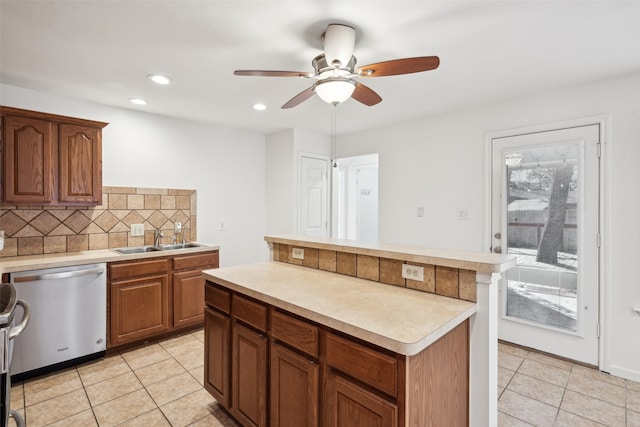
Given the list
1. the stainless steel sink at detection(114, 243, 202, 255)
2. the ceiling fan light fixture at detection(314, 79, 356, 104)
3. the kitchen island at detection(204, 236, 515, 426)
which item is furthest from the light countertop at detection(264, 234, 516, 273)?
the stainless steel sink at detection(114, 243, 202, 255)

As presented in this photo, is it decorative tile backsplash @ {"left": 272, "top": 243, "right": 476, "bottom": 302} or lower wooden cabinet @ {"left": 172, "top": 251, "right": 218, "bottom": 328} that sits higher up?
decorative tile backsplash @ {"left": 272, "top": 243, "right": 476, "bottom": 302}

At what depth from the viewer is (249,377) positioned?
1732 millimetres

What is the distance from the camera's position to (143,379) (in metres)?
2.48

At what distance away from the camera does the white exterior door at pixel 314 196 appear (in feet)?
14.6

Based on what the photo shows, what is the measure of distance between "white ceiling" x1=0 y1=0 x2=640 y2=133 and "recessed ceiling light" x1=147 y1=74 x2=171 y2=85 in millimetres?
69

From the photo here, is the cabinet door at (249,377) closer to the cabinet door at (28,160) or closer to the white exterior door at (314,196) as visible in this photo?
the cabinet door at (28,160)

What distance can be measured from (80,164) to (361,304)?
9.46 ft

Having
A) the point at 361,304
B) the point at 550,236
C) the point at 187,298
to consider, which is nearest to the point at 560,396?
the point at 550,236

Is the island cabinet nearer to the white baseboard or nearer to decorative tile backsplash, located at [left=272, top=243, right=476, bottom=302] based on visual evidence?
decorative tile backsplash, located at [left=272, top=243, right=476, bottom=302]

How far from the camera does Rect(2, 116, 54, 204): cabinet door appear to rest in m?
2.50

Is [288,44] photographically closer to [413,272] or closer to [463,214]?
[413,272]

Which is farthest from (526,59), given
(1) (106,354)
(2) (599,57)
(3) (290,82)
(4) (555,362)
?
(1) (106,354)

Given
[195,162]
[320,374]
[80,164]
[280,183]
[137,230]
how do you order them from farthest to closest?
[280,183], [195,162], [137,230], [80,164], [320,374]

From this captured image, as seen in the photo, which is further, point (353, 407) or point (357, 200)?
point (357, 200)
